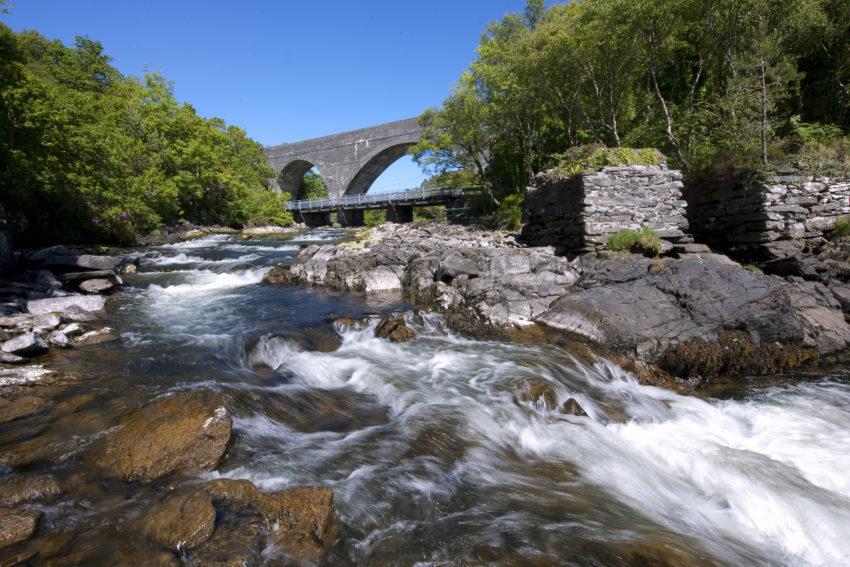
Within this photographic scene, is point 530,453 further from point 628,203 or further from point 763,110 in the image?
point 763,110

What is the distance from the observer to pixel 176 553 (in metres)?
2.25

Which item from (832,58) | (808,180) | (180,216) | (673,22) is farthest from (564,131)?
→ (180,216)

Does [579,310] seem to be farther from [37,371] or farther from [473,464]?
[37,371]

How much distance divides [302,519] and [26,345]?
191 inches

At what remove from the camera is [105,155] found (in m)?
16.0

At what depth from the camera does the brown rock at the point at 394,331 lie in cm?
669

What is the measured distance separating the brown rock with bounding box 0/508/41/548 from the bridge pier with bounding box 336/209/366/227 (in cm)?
3888

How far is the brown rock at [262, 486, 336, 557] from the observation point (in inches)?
96.4

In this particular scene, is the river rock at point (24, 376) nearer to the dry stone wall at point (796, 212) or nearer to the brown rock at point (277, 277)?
the brown rock at point (277, 277)

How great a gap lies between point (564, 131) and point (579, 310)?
15874mm

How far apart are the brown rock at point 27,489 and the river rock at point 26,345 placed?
307cm

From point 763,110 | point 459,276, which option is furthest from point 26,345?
point 763,110

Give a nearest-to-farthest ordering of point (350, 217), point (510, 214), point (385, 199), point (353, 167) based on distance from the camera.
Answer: point (510, 214)
point (385, 199)
point (350, 217)
point (353, 167)

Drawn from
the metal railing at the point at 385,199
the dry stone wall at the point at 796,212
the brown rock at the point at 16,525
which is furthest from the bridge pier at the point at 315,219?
the brown rock at the point at 16,525
